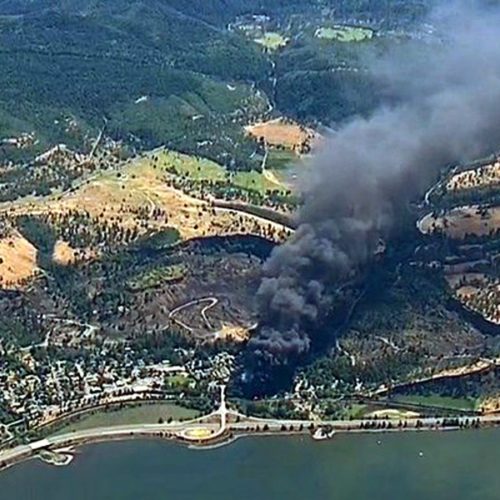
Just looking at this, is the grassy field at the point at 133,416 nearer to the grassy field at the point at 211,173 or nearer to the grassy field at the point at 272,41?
the grassy field at the point at 211,173

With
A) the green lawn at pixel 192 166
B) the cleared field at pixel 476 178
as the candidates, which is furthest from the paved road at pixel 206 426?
the green lawn at pixel 192 166

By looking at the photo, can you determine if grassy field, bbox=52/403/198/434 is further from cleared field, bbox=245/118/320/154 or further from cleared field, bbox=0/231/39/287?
cleared field, bbox=245/118/320/154

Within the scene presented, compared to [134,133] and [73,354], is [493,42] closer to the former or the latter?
[134,133]

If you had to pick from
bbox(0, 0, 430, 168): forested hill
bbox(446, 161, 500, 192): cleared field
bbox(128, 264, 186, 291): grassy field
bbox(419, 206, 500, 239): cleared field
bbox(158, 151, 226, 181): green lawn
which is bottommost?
bbox(128, 264, 186, 291): grassy field

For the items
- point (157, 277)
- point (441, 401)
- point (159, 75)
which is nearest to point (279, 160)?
point (159, 75)

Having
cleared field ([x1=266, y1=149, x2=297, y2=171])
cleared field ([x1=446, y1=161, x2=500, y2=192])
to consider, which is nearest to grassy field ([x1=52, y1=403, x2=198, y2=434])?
cleared field ([x1=446, y1=161, x2=500, y2=192])

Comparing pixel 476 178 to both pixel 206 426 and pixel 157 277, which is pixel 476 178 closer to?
pixel 157 277

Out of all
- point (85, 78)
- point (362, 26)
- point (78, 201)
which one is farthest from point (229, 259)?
→ point (362, 26)
